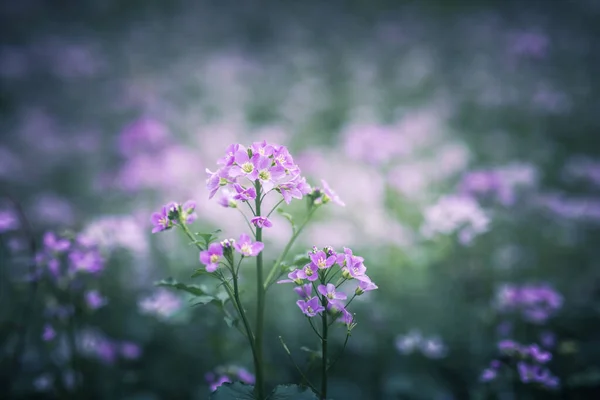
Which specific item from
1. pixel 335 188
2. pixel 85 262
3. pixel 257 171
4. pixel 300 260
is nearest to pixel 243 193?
pixel 257 171

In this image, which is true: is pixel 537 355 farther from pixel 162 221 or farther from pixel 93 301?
pixel 93 301

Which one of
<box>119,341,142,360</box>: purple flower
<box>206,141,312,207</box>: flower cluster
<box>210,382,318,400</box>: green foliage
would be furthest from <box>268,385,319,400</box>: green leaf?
<box>119,341,142,360</box>: purple flower

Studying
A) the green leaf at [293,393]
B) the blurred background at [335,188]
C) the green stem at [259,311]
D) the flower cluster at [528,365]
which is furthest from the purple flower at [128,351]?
the flower cluster at [528,365]

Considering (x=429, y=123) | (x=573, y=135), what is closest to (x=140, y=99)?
(x=429, y=123)

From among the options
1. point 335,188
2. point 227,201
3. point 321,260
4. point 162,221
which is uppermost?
point 335,188

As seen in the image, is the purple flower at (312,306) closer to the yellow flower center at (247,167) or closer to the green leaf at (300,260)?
the green leaf at (300,260)
